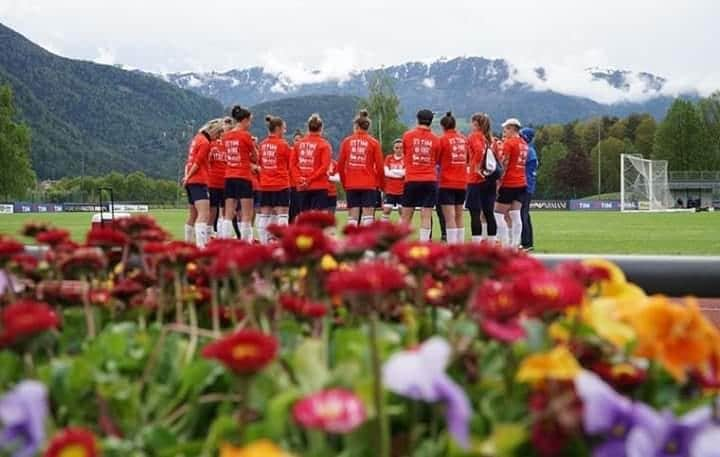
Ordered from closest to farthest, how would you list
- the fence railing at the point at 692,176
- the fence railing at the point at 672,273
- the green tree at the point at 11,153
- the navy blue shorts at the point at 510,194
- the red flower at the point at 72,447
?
the red flower at the point at 72,447 < the fence railing at the point at 672,273 < the navy blue shorts at the point at 510,194 < the green tree at the point at 11,153 < the fence railing at the point at 692,176

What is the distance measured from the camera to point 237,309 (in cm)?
140

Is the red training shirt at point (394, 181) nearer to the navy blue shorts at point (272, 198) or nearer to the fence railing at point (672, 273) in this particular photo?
the navy blue shorts at point (272, 198)

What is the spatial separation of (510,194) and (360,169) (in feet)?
8.89

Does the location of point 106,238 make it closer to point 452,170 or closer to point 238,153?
point 452,170

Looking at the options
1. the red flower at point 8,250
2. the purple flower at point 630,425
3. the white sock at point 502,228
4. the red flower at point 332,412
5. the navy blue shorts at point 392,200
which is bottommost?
the white sock at point 502,228

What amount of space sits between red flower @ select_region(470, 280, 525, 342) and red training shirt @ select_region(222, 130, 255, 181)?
40.6 ft

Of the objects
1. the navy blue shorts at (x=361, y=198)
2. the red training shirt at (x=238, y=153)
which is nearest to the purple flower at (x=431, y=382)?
the red training shirt at (x=238, y=153)

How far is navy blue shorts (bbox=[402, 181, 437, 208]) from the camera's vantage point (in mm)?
12672

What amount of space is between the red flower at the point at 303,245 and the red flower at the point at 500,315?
0.77 ft

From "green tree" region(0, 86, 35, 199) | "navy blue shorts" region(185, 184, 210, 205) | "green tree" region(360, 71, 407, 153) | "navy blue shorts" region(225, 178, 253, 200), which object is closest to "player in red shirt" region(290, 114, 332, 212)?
"navy blue shorts" region(225, 178, 253, 200)

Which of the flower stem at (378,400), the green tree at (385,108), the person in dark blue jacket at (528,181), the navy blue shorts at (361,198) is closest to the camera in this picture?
the flower stem at (378,400)

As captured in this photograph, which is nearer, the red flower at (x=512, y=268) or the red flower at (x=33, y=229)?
the red flower at (x=512, y=268)

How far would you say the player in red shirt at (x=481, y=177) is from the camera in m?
12.5

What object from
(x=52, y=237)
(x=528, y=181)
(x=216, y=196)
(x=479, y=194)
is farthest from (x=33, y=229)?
(x=216, y=196)
